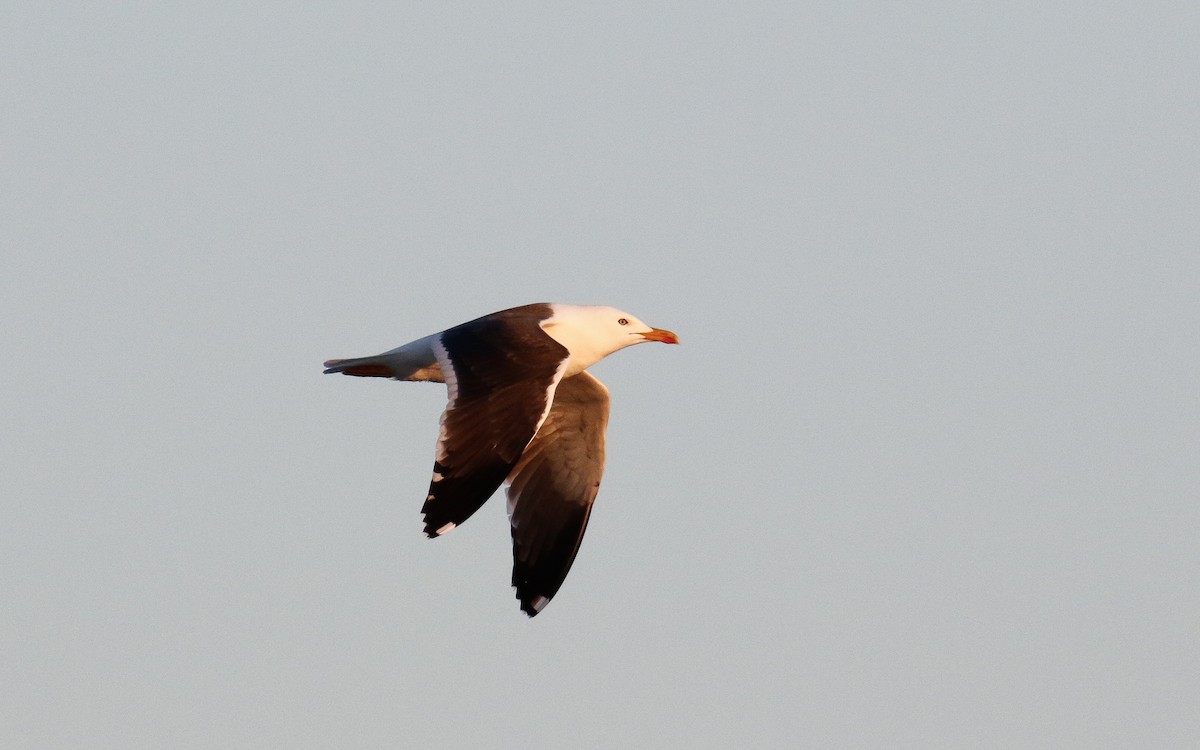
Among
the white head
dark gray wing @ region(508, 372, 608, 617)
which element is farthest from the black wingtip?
the white head

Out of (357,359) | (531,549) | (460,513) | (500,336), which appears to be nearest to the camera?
(460,513)

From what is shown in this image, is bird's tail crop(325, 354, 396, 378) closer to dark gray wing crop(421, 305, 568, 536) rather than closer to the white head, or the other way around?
dark gray wing crop(421, 305, 568, 536)

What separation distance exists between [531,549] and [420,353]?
2509 mm

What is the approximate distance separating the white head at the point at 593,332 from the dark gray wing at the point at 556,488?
23.1 inches

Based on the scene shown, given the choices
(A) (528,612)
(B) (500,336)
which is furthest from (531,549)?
(B) (500,336)

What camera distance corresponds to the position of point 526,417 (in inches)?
533

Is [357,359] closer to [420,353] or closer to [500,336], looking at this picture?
[420,353]

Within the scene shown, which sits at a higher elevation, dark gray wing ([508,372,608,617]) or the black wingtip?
dark gray wing ([508,372,608,617])

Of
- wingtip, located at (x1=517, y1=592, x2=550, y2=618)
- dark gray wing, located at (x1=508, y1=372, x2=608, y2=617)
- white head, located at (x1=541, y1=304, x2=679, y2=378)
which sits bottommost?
wingtip, located at (x1=517, y1=592, x2=550, y2=618)

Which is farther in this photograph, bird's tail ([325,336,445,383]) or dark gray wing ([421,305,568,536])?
bird's tail ([325,336,445,383])

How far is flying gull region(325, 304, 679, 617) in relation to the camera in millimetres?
13180

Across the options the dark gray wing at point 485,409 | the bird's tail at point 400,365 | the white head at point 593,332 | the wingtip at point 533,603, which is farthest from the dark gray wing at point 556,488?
the dark gray wing at point 485,409

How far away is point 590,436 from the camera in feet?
57.5

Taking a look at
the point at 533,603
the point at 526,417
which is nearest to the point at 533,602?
the point at 533,603
